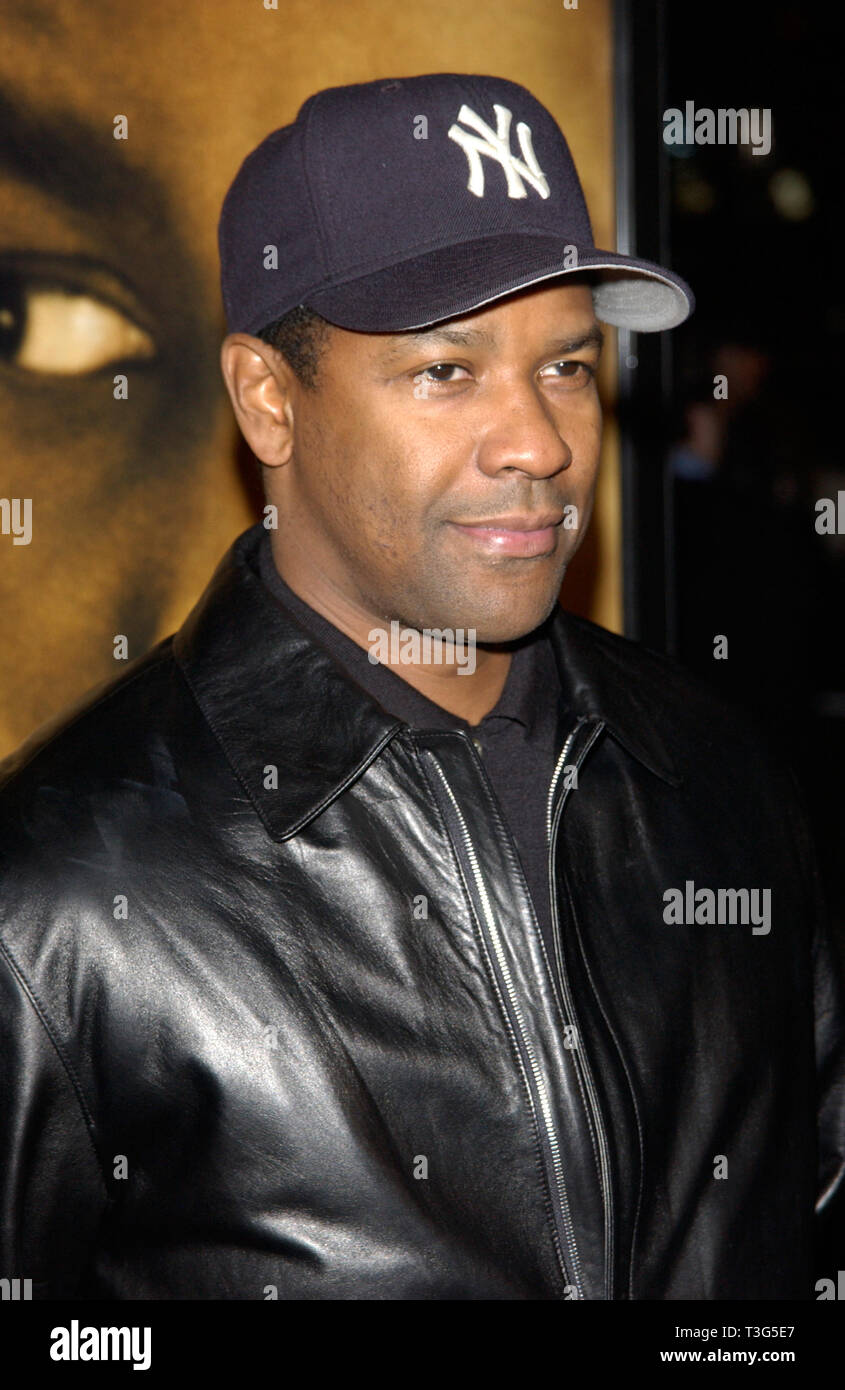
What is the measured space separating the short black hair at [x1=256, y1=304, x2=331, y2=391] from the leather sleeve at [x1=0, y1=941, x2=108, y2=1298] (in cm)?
66

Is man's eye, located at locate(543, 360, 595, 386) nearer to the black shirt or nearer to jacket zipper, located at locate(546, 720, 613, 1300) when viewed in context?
the black shirt

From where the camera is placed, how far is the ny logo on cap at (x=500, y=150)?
1394mm

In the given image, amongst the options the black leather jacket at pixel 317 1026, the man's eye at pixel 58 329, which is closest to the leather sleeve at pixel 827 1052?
the black leather jacket at pixel 317 1026

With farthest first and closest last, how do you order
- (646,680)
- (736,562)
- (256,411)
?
(736,562) < (646,680) < (256,411)

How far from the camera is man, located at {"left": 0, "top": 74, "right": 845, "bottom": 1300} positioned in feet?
4.09

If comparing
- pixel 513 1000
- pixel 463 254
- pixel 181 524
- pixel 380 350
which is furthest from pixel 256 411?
pixel 513 1000

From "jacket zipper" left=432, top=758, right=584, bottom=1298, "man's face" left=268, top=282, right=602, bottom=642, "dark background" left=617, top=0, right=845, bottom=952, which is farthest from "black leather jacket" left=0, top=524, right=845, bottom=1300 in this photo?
"dark background" left=617, top=0, right=845, bottom=952

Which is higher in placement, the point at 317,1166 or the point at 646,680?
the point at 646,680

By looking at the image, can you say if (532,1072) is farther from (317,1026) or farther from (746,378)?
(746,378)

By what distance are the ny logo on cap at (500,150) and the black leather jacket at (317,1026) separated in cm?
48

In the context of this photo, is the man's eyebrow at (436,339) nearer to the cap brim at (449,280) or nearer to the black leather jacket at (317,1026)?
the cap brim at (449,280)
